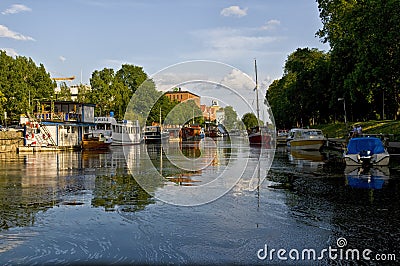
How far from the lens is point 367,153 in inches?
906

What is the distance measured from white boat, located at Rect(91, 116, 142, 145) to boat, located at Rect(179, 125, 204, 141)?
1660cm

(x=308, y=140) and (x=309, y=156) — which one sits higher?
(x=308, y=140)

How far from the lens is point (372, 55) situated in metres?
39.2

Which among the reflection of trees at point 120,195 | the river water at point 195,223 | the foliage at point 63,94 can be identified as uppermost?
the foliage at point 63,94

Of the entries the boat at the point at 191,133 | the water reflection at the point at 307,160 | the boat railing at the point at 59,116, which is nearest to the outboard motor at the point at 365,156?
the water reflection at the point at 307,160

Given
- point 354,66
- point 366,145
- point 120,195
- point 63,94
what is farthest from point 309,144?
→ point 63,94

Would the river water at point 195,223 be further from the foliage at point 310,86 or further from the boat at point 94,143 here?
the foliage at point 310,86

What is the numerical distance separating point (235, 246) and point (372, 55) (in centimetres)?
3558

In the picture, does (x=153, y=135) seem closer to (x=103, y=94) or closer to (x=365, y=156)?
(x=103, y=94)

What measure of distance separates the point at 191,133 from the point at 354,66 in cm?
4922

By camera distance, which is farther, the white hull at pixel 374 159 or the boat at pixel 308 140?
the boat at pixel 308 140

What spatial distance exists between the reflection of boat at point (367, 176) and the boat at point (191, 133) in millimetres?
64112

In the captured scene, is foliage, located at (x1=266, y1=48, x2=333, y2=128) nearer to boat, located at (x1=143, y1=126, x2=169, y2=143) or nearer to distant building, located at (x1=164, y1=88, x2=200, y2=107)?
distant building, located at (x1=164, y1=88, x2=200, y2=107)

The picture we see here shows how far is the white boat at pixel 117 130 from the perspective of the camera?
5735 cm
